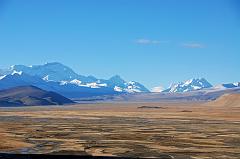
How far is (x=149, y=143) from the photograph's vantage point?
47.3 m

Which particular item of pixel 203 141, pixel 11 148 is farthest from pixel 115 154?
pixel 203 141

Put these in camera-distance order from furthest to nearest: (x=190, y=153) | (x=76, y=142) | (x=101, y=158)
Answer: (x=76, y=142)
(x=190, y=153)
(x=101, y=158)

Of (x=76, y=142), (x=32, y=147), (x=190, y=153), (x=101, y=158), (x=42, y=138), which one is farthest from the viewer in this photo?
(x=42, y=138)

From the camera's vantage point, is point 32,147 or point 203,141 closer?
point 32,147

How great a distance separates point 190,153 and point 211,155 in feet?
5.95

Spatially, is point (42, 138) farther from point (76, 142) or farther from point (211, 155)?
point (211, 155)

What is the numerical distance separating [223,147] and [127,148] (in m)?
8.36

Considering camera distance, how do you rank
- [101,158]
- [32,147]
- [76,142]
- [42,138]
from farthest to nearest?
[42,138], [76,142], [32,147], [101,158]

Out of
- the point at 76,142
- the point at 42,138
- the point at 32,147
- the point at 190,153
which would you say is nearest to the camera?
the point at 190,153

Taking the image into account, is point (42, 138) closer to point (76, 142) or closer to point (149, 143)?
point (76, 142)

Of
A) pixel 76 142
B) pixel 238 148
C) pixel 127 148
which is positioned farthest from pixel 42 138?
pixel 238 148

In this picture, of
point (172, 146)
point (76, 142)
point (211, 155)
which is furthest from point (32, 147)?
point (211, 155)

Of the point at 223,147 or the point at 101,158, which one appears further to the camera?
the point at 223,147

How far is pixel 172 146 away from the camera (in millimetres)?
44719
